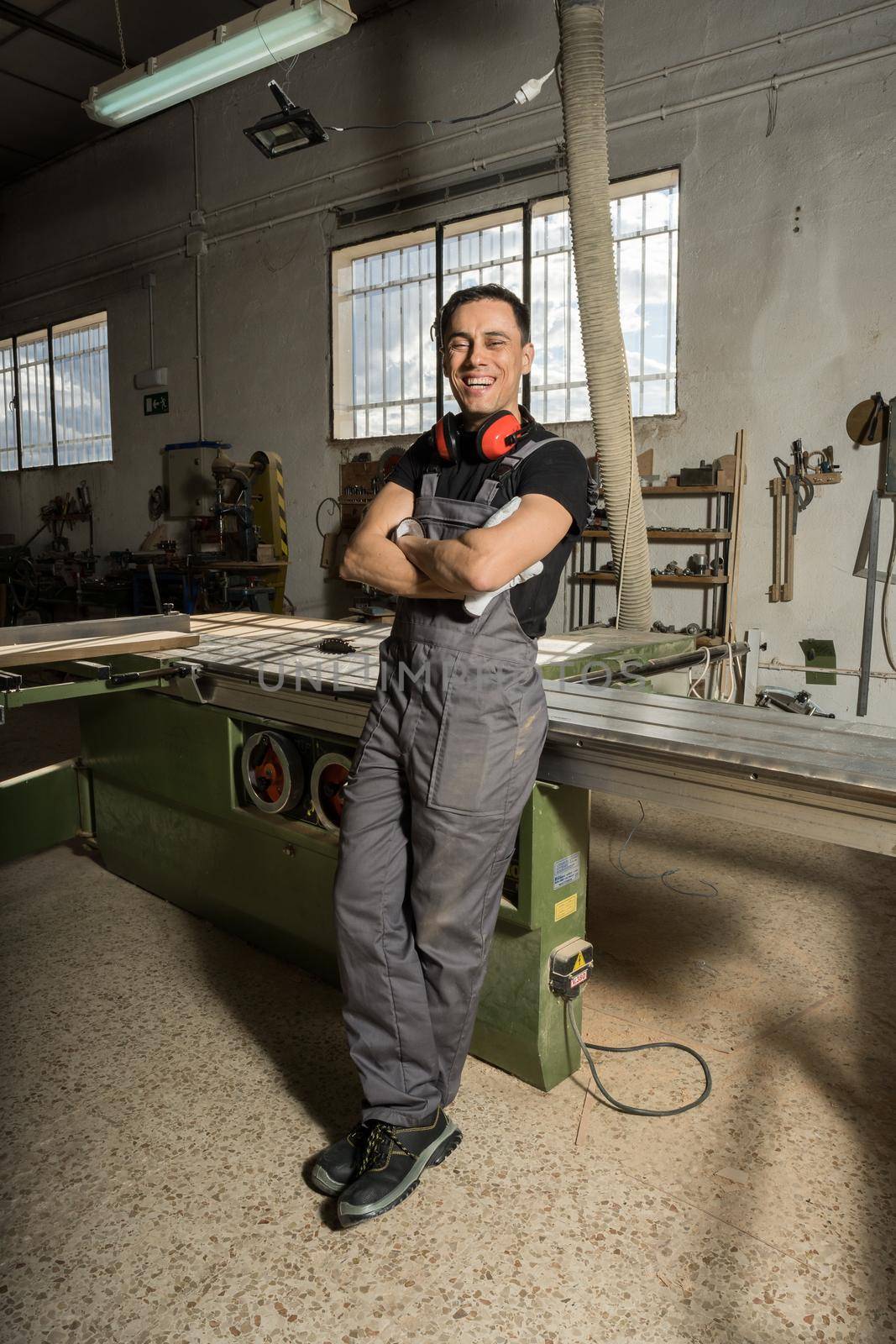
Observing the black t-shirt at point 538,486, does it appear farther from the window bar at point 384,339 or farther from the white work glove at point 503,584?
the window bar at point 384,339

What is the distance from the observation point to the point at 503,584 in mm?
1246

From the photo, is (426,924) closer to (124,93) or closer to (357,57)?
(124,93)

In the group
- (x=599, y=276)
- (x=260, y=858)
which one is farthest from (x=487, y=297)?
(x=599, y=276)

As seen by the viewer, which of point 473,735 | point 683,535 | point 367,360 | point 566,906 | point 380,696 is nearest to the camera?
point 473,735

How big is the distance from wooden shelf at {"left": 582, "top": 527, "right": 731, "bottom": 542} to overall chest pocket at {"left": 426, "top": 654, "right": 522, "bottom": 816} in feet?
10.5

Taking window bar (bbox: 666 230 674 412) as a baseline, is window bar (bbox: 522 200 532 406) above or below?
above

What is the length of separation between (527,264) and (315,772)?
4.17m

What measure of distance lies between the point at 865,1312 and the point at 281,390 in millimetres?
6099

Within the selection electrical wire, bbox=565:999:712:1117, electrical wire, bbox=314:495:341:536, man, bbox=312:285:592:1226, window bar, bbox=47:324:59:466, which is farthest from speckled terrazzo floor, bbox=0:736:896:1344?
window bar, bbox=47:324:59:466

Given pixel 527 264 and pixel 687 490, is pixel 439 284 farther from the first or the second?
pixel 687 490

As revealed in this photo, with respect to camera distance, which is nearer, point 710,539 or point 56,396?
point 710,539

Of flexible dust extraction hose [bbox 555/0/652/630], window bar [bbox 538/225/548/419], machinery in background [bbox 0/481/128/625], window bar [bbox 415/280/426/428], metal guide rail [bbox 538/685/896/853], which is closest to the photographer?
metal guide rail [bbox 538/685/896/853]

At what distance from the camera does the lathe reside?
4.03 ft

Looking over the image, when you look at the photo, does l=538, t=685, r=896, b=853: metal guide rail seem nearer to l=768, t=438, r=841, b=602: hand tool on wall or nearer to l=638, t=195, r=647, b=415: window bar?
l=768, t=438, r=841, b=602: hand tool on wall
